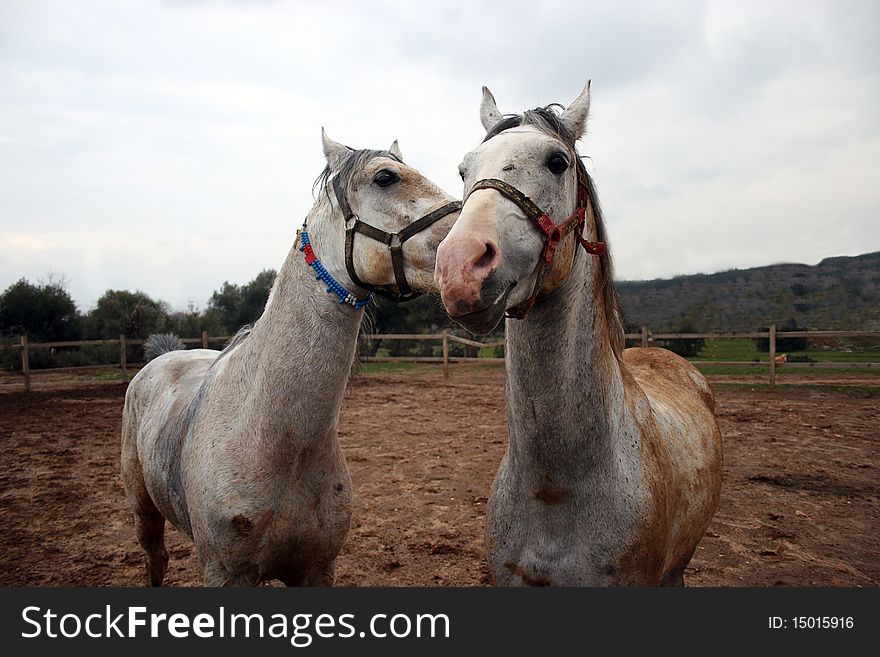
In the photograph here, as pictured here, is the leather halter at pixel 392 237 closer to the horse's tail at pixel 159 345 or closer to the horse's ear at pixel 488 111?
the horse's ear at pixel 488 111

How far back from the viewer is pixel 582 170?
1.88 m

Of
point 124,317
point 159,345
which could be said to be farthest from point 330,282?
point 124,317

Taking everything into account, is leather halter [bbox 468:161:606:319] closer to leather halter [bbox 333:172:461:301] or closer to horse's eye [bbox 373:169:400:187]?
leather halter [bbox 333:172:461:301]

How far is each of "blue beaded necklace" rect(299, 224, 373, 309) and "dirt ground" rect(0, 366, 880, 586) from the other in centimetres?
258

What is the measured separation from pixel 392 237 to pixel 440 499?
4.25 meters

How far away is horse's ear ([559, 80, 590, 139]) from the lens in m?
1.91

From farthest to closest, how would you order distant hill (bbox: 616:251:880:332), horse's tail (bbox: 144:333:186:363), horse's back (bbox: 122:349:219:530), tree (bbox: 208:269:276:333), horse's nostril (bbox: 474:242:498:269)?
tree (bbox: 208:269:276:333) → distant hill (bbox: 616:251:880:332) → horse's tail (bbox: 144:333:186:363) → horse's back (bbox: 122:349:219:530) → horse's nostril (bbox: 474:242:498:269)

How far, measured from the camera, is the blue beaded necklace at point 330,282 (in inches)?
89.0

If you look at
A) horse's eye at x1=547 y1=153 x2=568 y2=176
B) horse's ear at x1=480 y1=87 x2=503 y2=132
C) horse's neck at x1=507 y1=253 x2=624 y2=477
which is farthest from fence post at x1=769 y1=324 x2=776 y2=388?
horse's eye at x1=547 y1=153 x2=568 y2=176

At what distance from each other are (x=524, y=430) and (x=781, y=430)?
28.6 ft

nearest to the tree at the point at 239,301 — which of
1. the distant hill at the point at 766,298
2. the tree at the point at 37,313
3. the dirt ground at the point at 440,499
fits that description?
the tree at the point at 37,313

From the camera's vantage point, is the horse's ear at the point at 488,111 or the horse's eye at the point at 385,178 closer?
the horse's ear at the point at 488,111

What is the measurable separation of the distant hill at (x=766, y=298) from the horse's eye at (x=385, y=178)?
13496 mm

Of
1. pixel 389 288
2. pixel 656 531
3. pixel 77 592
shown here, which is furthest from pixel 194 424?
pixel 656 531
